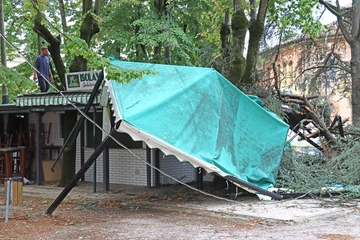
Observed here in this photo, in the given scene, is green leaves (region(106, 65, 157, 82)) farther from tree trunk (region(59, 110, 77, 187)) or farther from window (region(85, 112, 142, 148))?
tree trunk (region(59, 110, 77, 187))

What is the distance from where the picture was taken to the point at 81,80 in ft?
45.6

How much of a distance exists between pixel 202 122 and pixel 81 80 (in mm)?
4588

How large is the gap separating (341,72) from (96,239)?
47.4 feet

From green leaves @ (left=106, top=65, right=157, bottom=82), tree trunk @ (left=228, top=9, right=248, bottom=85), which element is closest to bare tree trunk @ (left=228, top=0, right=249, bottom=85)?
tree trunk @ (left=228, top=9, right=248, bottom=85)

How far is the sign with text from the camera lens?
1366 centimetres

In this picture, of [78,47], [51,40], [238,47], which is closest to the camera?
[78,47]

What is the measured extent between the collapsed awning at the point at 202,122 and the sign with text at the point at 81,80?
2.02 metres

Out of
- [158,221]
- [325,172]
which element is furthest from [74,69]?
[325,172]

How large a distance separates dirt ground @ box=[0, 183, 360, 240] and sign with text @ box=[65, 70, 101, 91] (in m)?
3.04

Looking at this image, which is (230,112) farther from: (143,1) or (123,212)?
(143,1)

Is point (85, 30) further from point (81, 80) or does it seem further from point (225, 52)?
point (225, 52)

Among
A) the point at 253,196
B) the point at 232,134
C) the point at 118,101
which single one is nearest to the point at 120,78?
the point at 118,101

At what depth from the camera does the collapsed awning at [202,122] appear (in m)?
9.89

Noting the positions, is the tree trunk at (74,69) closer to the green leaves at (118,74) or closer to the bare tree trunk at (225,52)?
the bare tree trunk at (225,52)
